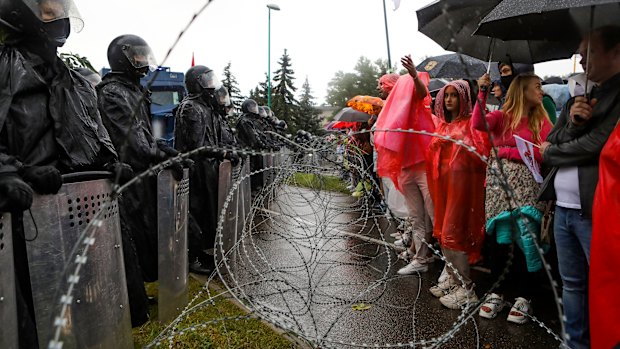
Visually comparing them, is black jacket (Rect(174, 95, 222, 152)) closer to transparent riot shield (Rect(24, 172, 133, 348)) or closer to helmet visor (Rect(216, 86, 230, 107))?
helmet visor (Rect(216, 86, 230, 107))

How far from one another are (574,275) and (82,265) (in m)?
2.66

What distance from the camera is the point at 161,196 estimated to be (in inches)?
122

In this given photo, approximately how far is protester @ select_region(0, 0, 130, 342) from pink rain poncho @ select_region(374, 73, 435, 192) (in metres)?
2.62

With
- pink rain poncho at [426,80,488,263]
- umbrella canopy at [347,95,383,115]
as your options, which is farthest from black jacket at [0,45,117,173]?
umbrella canopy at [347,95,383,115]

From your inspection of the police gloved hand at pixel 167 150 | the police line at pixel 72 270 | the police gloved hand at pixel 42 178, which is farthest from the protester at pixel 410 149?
the police gloved hand at pixel 42 178

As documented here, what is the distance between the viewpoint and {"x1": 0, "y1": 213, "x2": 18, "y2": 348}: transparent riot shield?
5.50 feet

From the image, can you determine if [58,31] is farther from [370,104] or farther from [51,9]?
[370,104]

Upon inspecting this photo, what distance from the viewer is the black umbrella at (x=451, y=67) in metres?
5.77

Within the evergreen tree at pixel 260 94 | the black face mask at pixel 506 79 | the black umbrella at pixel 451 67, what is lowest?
the black face mask at pixel 506 79

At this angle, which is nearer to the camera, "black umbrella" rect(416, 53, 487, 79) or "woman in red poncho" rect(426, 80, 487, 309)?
"woman in red poncho" rect(426, 80, 487, 309)

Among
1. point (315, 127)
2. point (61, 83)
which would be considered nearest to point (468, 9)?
point (61, 83)

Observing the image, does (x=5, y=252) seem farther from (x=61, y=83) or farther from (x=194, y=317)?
(x=194, y=317)

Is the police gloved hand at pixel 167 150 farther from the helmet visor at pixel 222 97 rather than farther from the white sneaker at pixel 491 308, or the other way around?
the white sneaker at pixel 491 308

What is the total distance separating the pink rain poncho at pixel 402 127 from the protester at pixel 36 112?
2.62 m
